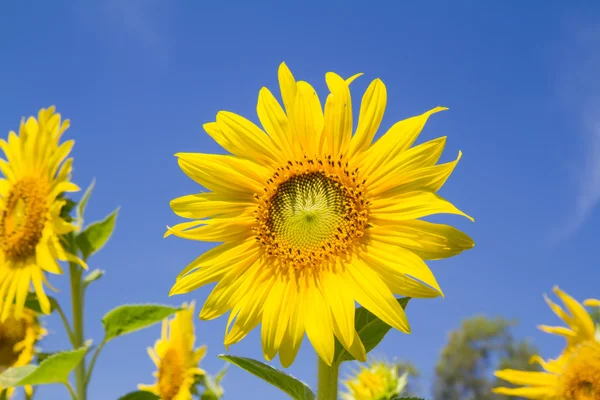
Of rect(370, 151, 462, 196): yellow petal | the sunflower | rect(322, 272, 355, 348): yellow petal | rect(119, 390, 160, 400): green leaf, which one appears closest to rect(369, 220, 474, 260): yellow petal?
rect(370, 151, 462, 196): yellow petal

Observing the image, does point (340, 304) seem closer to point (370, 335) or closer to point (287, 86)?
point (370, 335)

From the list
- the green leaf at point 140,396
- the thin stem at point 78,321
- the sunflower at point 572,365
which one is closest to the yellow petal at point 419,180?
the sunflower at point 572,365

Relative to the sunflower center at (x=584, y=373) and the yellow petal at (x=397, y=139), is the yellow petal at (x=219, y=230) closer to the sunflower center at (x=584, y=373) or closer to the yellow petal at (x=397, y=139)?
the yellow petal at (x=397, y=139)

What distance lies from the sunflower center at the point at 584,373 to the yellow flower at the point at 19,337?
398 cm

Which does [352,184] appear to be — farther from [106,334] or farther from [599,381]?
[106,334]

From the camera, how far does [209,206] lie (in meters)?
2.59

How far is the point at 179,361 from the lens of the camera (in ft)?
14.5

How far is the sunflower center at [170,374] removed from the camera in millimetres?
4359

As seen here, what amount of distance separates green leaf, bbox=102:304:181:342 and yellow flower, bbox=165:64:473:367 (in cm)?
93

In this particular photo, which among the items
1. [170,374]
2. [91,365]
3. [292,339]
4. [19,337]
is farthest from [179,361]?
[292,339]

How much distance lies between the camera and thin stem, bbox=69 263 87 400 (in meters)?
3.73

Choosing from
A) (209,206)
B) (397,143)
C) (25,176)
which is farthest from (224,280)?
(25,176)

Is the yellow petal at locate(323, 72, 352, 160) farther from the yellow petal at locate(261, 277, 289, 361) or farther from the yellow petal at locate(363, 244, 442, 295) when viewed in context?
the yellow petal at locate(261, 277, 289, 361)

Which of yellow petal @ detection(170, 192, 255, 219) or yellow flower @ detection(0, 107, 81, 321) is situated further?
yellow flower @ detection(0, 107, 81, 321)
